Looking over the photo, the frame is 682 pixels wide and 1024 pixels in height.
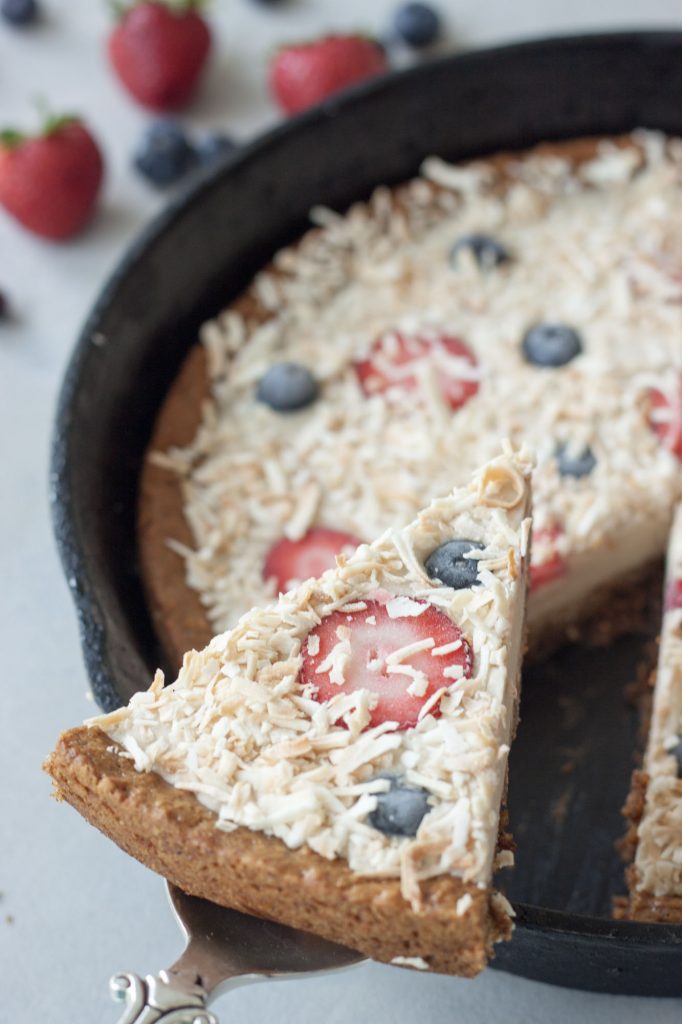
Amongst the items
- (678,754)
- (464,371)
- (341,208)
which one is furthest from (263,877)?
(341,208)

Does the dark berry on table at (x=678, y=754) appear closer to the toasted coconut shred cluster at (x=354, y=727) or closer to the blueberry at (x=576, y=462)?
the toasted coconut shred cluster at (x=354, y=727)

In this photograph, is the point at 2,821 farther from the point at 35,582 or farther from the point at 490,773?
the point at 490,773

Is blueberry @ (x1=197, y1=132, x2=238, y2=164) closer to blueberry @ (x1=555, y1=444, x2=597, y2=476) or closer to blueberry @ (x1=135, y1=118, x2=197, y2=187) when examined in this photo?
blueberry @ (x1=135, y1=118, x2=197, y2=187)

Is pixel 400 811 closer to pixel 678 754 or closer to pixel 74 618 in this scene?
pixel 678 754

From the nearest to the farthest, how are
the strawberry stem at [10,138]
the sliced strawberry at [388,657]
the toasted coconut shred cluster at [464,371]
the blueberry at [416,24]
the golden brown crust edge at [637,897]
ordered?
the sliced strawberry at [388,657] → the golden brown crust edge at [637,897] → the toasted coconut shred cluster at [464,371] → the strawberry stem at [10,138] → the blueberry at [416,24]

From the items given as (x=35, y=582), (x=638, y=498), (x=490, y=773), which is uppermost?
(x=35, y=582)

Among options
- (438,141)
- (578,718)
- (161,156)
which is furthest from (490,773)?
(161,156)

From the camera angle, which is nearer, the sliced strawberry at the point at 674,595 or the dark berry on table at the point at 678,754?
the dark berry on table at the point at 678,754

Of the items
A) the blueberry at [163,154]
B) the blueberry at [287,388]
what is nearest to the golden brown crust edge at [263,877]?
the blueberry at [287,388]
